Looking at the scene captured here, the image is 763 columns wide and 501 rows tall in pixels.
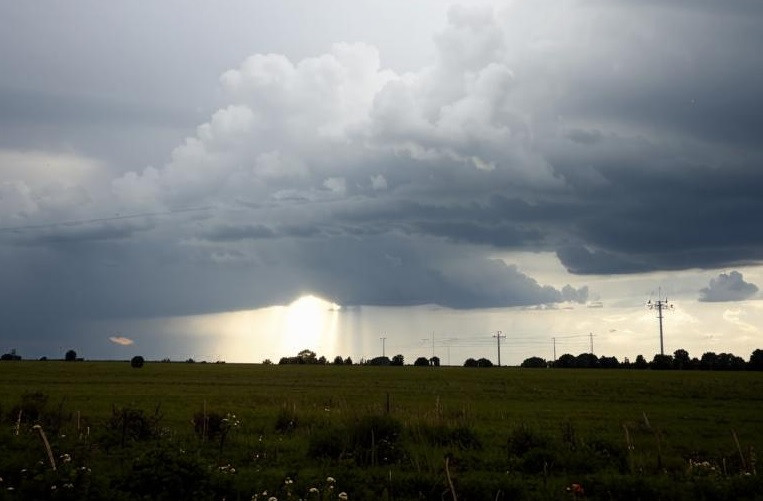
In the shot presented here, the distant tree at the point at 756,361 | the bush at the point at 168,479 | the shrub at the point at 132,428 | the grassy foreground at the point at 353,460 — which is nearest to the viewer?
the bush at the point at 168,479

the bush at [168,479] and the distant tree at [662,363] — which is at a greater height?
the bush at [168,479]

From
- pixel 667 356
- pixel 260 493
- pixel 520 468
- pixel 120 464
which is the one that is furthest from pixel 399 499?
pixel 667 356

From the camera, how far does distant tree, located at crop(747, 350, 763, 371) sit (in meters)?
172

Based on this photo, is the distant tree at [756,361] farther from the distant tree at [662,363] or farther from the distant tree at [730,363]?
the distant tree at [662,363]

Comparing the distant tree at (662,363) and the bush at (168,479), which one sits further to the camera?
the distant tree at (662,363)

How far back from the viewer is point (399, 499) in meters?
14.6

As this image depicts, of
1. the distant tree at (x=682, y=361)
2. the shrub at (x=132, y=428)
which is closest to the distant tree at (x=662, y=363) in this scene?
the distant tree at (x=682, y=361)

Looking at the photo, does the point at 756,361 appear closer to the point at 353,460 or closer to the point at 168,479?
the point at 353,460

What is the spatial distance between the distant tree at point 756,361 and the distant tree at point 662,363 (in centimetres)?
1787

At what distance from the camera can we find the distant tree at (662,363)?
173250 mm

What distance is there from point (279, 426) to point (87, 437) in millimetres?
8305

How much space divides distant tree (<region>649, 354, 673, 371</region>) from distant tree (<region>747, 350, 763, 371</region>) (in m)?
17.9

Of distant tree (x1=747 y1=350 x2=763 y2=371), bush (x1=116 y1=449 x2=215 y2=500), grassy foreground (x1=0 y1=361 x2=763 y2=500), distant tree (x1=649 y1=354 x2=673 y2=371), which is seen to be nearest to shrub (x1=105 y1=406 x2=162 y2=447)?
grassy foreground (x1=0 y1=361 x2=763 y2=500)

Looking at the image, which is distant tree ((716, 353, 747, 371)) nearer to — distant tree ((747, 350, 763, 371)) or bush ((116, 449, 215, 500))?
distant tree ((747, 350, 763, 371))
